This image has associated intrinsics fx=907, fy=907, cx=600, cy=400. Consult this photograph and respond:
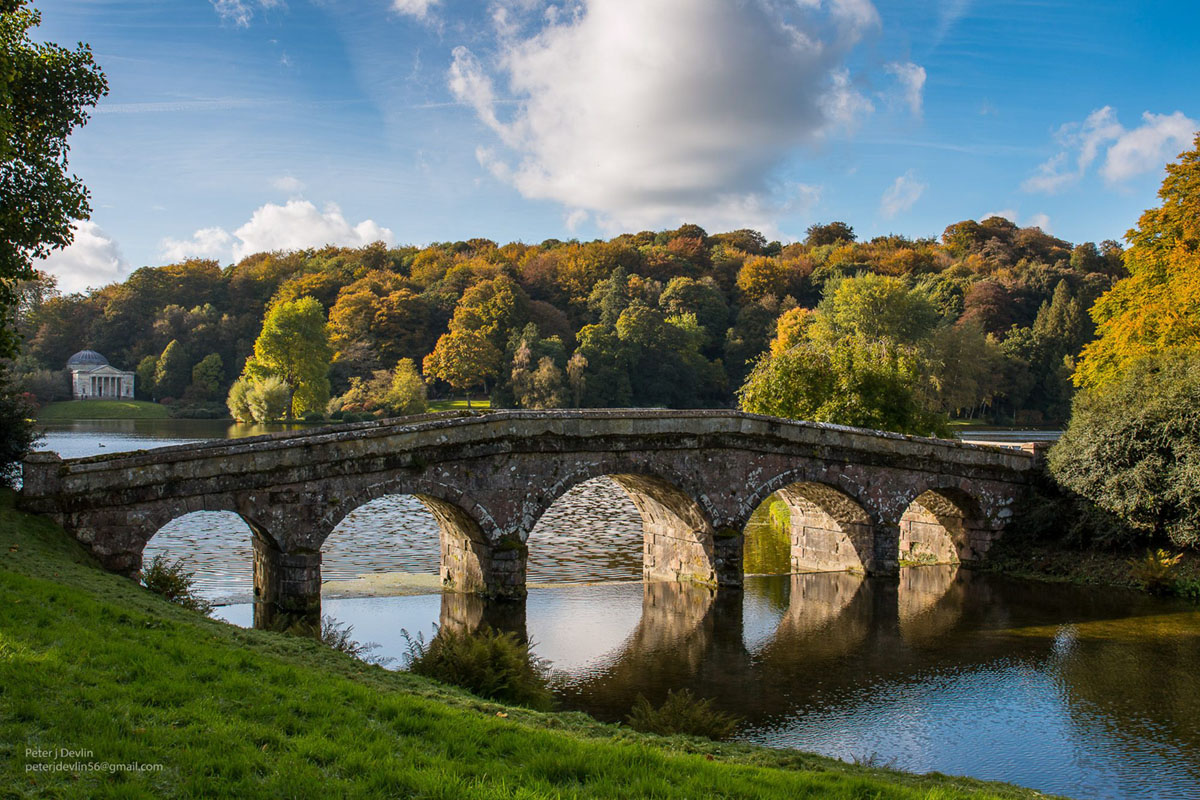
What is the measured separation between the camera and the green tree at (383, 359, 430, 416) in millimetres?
69188

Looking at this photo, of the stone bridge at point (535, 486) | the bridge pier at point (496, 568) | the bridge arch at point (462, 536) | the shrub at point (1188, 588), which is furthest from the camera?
the shrub at point (1188, 588)

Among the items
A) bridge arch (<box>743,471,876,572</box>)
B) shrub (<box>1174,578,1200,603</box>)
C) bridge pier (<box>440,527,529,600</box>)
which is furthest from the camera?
bridge arch (<box>743,471,876,572</box>)

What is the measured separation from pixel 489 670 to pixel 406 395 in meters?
57.6

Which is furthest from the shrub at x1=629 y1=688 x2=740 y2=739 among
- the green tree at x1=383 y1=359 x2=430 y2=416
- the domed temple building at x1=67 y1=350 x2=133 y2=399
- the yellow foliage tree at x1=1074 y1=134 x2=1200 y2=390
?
the domed temple building at x1=67 y1=350 x2=133 y2=399

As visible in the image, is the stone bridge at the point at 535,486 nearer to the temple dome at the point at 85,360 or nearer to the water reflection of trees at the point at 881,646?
the water reflection of trees at the point at 881,646

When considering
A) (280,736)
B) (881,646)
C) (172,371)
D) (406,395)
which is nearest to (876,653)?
(881,646)

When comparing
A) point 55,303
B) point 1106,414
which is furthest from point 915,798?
point 55,303

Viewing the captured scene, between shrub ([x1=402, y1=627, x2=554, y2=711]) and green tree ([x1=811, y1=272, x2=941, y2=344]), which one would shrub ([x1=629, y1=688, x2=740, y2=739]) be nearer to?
shrub ([x1=402, y1=627, x2=554, y2=711])

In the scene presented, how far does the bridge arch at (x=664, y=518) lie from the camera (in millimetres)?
20547

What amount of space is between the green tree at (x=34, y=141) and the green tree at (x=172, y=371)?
238ft

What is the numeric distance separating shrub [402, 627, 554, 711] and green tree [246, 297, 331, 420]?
6093 cm

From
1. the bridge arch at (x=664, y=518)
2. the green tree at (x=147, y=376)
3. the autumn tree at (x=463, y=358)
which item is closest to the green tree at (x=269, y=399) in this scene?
the autumn tree at (x=463, y=358)

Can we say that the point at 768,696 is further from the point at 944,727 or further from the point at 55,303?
the point at 55,303

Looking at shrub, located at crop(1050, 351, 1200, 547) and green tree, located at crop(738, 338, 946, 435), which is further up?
green tree, located at crop(738, 338, 946, 435)
